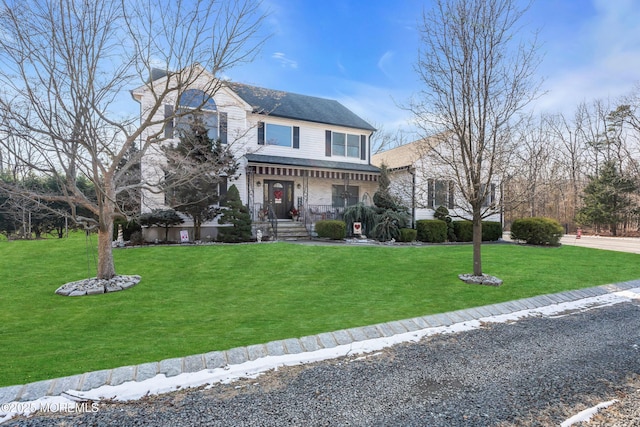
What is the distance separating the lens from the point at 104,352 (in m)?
3.89

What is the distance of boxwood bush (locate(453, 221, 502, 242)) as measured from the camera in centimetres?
1672

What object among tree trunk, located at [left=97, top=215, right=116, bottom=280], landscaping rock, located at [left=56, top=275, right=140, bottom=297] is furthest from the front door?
landscaping rock, located at [left=56, top=275, right=140, bottom=297]

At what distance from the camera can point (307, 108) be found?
20109 mm

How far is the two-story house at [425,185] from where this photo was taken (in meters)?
8.53

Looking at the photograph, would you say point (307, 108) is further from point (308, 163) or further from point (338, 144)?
point (308, 163)

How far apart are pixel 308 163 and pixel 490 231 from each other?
10.7 meters

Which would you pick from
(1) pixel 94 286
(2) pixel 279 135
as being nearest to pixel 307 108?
(2) pixel 279 135

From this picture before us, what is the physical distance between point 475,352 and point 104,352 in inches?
186

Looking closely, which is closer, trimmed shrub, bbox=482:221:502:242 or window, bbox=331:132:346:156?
trimmed shrub, bbox=482:221:502:242

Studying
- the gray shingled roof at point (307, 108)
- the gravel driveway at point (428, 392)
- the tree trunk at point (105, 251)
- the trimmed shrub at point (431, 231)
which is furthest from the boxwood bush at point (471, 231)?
the tree trunk at point (105, 251)

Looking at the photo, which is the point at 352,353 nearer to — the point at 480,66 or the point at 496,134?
the point at 496,134

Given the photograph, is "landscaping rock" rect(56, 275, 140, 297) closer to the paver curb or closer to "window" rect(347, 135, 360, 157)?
the paver curb

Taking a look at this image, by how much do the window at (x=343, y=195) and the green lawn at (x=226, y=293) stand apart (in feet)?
24.8

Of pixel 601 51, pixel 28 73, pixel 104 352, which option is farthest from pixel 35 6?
pixel 601 51
